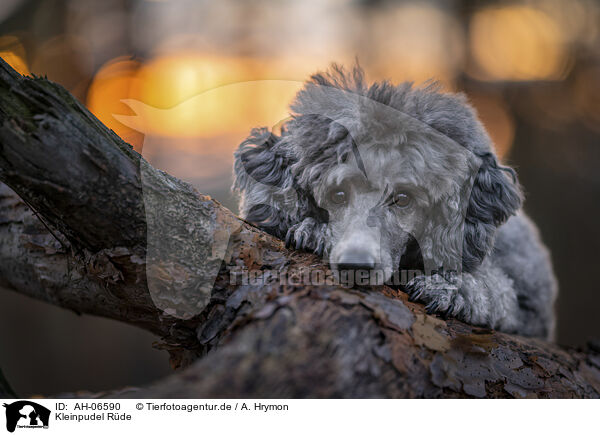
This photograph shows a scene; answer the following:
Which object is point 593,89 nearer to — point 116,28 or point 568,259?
point 568,259

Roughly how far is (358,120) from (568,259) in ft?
18.4

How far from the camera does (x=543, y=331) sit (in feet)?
11.3

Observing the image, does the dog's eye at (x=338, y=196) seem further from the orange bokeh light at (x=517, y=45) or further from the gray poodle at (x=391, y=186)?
the orange bokeh light at (x=517, y=45)

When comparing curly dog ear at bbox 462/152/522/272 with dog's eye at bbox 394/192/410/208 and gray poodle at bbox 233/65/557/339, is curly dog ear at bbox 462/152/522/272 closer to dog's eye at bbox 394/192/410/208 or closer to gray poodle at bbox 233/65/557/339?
gray poodle at bbox 233/65/557/339

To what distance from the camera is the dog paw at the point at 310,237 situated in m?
2.12

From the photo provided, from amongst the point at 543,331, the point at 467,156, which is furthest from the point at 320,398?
the point at 543,331

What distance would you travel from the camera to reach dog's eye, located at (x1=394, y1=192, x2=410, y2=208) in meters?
2.18

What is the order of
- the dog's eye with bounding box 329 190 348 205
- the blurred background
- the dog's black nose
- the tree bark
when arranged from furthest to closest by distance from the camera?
the blurred background → the dog's eye with bounding box 329 190 348 205 → the dog's black nose → the tree bark

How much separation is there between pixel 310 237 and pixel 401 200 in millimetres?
501

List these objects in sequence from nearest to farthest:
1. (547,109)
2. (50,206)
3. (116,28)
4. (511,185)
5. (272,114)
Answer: (50,206), (511,185), (272,114), (116,28), (547,109)

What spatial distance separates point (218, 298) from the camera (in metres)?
1.81
